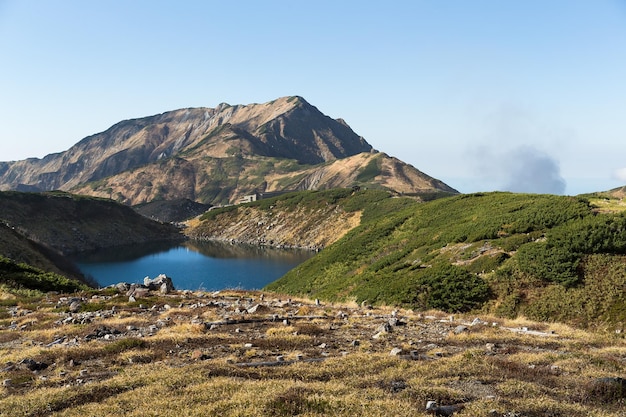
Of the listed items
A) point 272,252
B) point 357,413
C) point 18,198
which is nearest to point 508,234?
point 357,413

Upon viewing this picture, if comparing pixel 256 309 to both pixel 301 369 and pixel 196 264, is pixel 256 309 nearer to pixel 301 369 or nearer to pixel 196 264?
pixel 301 369

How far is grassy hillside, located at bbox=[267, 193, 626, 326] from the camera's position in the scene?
29.7m

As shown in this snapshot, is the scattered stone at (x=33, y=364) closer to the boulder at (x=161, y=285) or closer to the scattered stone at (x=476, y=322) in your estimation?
the boulder at (x=161, y=285)

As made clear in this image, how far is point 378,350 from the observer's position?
18391mm

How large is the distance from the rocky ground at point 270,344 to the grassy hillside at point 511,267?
6.53m

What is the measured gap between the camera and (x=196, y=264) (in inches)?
5536

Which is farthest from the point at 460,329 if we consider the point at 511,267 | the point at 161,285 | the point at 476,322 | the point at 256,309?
the point at 161,285

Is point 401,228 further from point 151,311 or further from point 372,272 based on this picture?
point 151,311

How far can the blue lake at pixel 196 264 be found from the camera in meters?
111

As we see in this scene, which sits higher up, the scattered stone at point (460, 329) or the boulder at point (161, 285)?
the scattered stone at point (460, 329)

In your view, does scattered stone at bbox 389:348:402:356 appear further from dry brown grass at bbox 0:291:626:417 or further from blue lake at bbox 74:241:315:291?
blue lake at bbox 74:241:315:291

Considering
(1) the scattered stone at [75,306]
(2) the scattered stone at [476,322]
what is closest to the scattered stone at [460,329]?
(2) the scattered stone at [476,322]

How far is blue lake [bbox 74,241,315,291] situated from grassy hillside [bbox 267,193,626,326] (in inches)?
1937

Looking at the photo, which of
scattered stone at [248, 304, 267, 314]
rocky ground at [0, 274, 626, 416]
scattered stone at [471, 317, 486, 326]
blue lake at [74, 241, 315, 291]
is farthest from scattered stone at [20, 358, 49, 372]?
blue lake at [74, 241, 315, 291]
